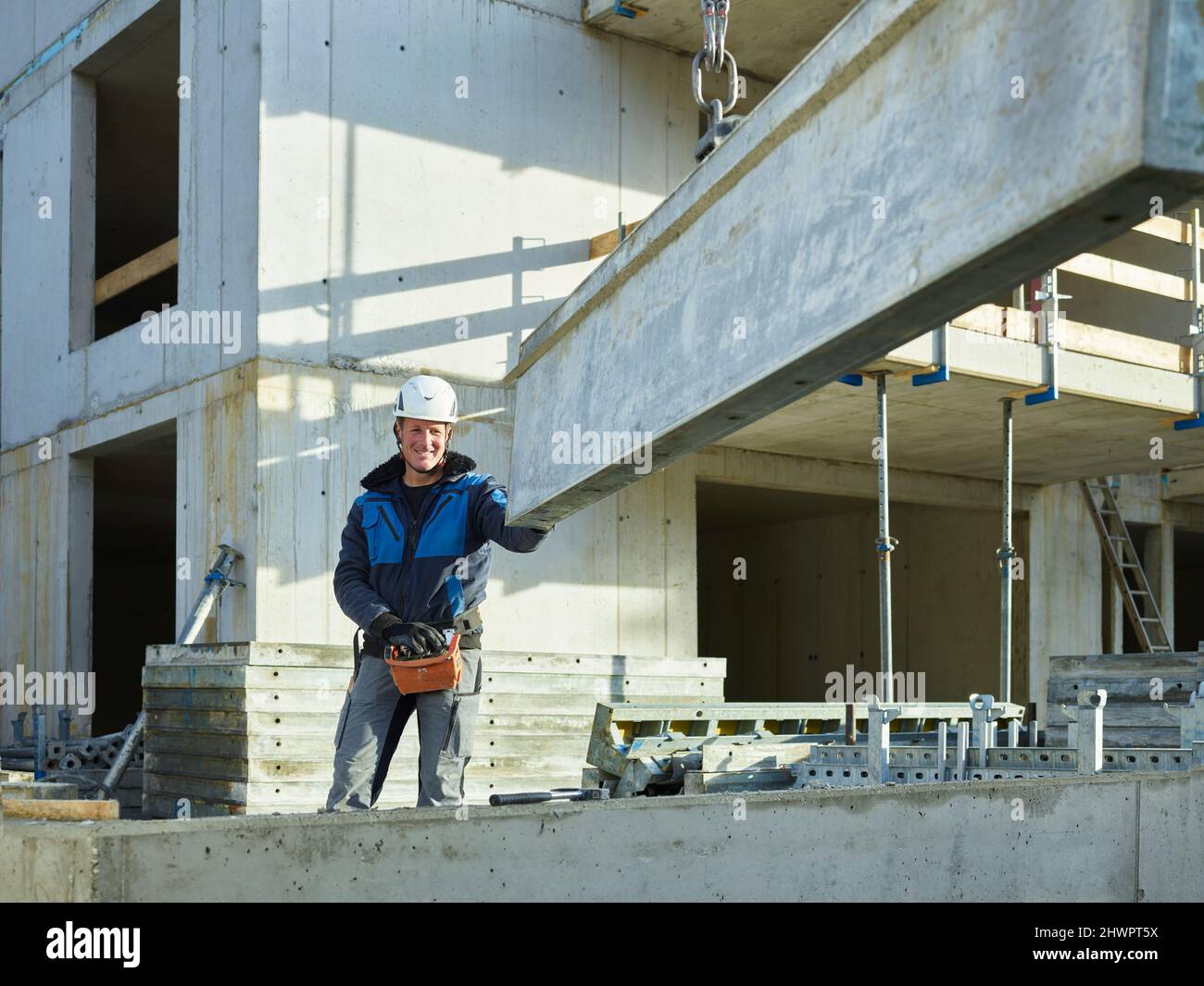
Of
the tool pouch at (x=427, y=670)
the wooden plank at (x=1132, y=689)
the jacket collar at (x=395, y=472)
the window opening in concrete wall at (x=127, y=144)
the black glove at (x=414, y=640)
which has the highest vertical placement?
the window opening in concrete wall at (x=127, y=144)

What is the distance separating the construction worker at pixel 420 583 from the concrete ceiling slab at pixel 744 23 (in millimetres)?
8225

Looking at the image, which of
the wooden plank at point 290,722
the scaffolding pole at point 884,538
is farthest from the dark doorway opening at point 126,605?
the scaffolding pole at point 884,538

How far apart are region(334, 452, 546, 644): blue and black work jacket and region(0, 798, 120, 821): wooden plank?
60.5 inches

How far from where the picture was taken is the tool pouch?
577cm

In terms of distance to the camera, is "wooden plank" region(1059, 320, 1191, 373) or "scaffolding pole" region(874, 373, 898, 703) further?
"wooden plank" region(1059, 320, 1191, 373)

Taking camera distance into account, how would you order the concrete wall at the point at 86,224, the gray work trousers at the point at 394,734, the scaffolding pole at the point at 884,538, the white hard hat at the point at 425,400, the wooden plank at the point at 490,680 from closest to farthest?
the gray work trousers at the point at 394,734
the white hard hat at the point at 425,400
the wooden plank at the point at 490,680
the scaffolding pole at the point at 884,538
the concrete wall at the point at 86,224

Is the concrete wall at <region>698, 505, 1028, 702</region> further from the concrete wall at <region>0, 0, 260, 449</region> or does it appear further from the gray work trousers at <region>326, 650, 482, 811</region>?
the gray work trousers at <region>326, 650, 482, 811</region>

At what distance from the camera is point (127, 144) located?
53.4 feet

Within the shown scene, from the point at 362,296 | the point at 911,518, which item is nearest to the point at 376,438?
the point at 362,296

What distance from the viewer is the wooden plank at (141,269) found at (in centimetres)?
1341

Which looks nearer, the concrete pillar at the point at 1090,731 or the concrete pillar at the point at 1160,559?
the concrete pillar at the point at 1090,731

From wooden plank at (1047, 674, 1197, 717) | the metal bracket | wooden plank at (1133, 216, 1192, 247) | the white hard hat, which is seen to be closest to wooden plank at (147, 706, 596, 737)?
wooden plank at (1047, 674, 1197, 717)

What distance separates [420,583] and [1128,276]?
29.9 ft

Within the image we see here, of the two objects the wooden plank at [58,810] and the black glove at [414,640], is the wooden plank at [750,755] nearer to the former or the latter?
the black glove at [414,640]
